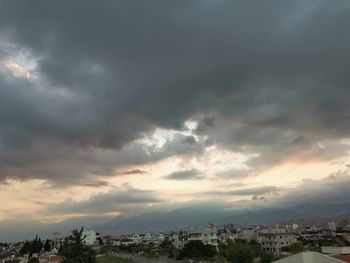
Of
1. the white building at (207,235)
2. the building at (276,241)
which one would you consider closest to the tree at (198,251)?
the building at (276,241)

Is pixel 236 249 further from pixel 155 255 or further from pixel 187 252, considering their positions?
pixel 155 255

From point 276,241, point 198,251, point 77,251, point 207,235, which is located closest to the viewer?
point 77,251

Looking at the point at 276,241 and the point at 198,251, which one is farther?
the point at 276,241

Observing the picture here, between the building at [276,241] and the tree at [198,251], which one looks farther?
the building at [276,241]

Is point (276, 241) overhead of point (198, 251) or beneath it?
overhead

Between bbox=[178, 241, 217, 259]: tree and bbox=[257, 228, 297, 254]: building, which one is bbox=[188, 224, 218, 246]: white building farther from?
bbox=[178, 241, 217, 259]: tree

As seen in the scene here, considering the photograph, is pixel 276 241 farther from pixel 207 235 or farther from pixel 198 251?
pixel 198 251

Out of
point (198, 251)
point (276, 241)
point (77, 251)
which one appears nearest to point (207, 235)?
point (276, 241)

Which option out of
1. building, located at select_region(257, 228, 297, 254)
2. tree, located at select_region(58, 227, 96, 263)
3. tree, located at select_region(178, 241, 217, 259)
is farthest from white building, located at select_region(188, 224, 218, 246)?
tree, located at select_region(58, 227, 96, 263)

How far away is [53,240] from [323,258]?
19031 cm

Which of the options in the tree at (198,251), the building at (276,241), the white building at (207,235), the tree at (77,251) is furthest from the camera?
the white building at (207,235)

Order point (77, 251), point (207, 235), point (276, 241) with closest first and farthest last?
point (77, 251) → point (276, 241) → point (207, 235)

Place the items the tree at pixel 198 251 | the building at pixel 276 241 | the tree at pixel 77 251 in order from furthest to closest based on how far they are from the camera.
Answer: the building at pixel 276 241
the tree at pixel 198 251
the tree at pixel 77 251

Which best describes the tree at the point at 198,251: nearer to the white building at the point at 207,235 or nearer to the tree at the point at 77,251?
the white building at the point at 207,235
